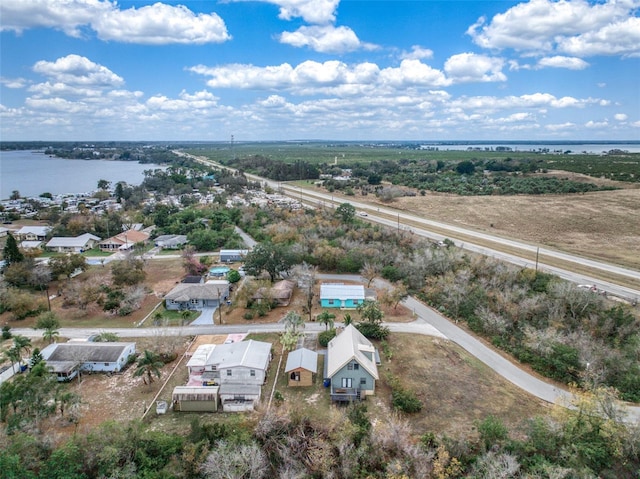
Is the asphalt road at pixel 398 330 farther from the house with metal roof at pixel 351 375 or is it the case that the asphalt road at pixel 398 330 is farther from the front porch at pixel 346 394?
the front porch at pixel 346 394

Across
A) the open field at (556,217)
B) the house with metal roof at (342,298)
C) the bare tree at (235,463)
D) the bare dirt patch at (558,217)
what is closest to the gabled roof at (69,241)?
the house with metal roof at (342,298)

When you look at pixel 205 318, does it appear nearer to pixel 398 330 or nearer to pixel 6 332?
pixel 6 332

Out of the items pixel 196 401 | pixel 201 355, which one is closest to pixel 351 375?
pixel 196 401

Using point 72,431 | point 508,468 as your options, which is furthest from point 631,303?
point 72,431

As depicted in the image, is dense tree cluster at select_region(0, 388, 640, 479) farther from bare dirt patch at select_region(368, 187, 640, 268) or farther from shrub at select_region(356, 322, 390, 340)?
bare dirt patch at select_region(368, 187, 640, 268)

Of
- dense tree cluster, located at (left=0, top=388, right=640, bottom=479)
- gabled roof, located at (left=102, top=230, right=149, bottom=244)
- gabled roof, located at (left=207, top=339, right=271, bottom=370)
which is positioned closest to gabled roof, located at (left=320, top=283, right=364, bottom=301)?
gabled roof, located at (left=207, top=339, right=271, bottom=370)
